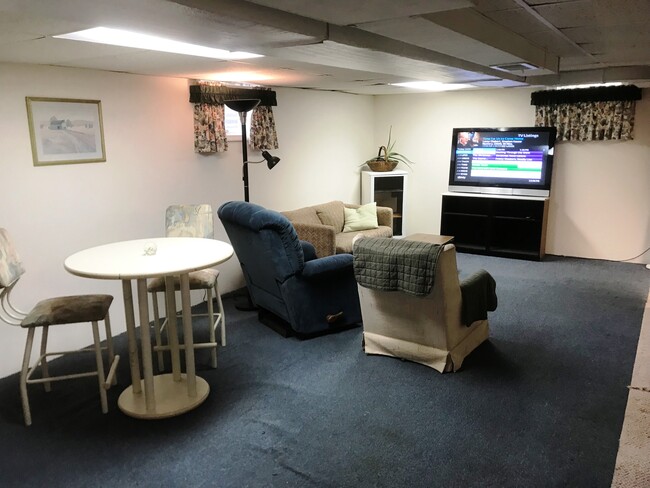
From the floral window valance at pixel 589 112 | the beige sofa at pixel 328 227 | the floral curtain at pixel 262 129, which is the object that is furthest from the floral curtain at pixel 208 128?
the floral window valance at pixel 589 112

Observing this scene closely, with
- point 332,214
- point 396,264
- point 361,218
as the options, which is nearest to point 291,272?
point 396,264

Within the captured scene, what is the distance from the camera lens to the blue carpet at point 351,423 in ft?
7.82

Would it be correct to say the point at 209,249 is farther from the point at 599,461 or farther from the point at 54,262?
the point at 599,461

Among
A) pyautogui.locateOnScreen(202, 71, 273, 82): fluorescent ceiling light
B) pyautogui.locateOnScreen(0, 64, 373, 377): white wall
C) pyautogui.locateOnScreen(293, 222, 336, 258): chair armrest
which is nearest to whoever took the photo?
pyautogui.locateOnScreen(0, 64, 373, 377): white wall

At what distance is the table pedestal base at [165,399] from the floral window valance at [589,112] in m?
4.99

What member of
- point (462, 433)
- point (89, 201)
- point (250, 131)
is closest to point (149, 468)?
point (462, 433)

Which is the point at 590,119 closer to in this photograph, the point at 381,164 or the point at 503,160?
the point at 503,160

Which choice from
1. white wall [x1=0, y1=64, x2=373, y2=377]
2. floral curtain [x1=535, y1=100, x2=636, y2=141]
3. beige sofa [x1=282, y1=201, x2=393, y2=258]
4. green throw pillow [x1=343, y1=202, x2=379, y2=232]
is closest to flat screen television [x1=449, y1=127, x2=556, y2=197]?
floral curtain [x1=535, y1=100, x2=636, y2=141]

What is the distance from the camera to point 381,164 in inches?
270

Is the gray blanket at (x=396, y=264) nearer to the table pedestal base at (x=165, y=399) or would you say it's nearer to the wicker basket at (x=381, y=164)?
the table pedestal base at (x=165, y=399)

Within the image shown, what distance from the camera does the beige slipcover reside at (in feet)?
10.4

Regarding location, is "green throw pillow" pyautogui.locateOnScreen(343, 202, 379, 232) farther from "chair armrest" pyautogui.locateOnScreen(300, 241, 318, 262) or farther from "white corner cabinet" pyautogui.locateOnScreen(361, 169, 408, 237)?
"chair armrest" pyautogui.locateOnScreen(300, 241, 318, 262)

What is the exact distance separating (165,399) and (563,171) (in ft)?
17.2

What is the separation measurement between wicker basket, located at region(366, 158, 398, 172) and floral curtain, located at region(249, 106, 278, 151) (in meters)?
1.91
